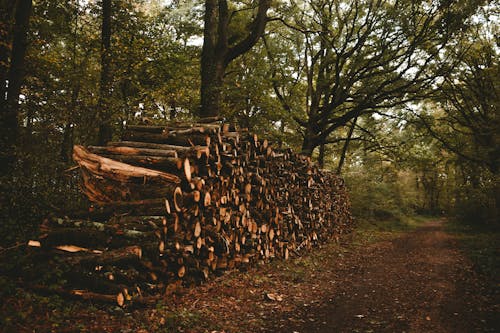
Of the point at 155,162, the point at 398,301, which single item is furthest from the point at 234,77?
the point at 398,301

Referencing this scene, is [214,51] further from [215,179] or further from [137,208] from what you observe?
[137,208]

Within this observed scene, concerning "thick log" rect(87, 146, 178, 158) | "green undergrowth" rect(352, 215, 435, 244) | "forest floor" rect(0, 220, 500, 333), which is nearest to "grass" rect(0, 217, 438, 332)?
"forest floor" rect(0, 220, 500, 333)

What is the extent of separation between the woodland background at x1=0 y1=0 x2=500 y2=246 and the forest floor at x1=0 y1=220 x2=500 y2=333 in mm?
1919

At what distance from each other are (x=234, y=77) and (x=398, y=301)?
12.7 meters

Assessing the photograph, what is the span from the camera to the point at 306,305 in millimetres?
5566

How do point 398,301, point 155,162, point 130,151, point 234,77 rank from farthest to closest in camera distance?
1. point 234,77
2. point 398,301
3. point 130,151
4. point 155,162

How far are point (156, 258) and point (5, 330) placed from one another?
1905mm

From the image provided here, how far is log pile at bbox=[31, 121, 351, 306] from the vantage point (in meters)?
4.57

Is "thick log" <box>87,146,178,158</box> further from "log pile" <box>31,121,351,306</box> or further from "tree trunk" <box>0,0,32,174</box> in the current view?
"tree trunk" <box>0,0,32,174</box>

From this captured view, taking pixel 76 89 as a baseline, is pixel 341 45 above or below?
above

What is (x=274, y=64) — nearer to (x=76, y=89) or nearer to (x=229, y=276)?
(x=76, y=89)

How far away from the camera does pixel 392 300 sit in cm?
590

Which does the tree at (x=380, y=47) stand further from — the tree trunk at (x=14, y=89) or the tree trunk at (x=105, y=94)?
the tree trunk at (x=14, y=89)

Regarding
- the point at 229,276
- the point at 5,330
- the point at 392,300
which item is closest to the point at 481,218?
the point at 392,300
